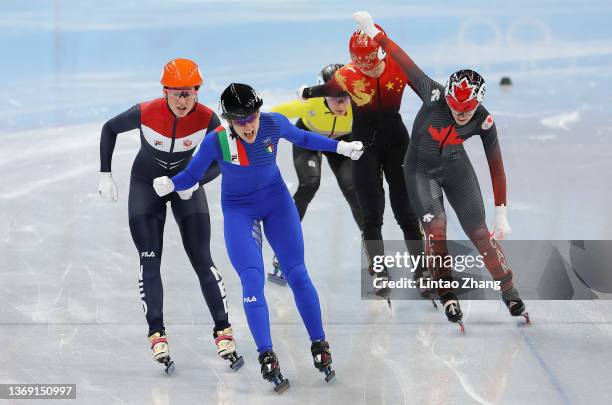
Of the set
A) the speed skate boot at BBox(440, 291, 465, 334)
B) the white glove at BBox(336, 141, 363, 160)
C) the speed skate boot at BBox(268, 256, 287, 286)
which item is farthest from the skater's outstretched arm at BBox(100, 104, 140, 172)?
the speed skate boot at BBox(440, 291, 465, 334)

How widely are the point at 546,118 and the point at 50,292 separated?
22.0 feet

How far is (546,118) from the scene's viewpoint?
11812 millimetres

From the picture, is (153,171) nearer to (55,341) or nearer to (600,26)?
(55,341)

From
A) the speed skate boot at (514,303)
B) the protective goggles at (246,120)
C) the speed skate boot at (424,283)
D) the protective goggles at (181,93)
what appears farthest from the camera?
the speed skate boot at (424,283)

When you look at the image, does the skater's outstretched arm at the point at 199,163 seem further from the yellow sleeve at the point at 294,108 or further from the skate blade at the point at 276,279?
the skate blade at the point at 276,279

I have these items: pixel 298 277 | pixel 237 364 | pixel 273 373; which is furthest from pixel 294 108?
pixel 273 373

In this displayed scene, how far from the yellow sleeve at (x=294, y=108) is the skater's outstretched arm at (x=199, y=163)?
5.33 ft

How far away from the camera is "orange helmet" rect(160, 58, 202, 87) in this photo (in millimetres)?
5863

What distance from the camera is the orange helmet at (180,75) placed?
19.2ft

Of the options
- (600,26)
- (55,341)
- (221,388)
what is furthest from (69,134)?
(600,26)

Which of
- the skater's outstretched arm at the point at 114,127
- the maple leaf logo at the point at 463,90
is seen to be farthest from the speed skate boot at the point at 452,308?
the skater's outstretched arm at the point at 114,127

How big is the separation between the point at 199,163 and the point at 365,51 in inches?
57.9

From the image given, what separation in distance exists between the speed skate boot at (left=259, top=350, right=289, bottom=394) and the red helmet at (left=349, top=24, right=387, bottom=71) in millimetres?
2052

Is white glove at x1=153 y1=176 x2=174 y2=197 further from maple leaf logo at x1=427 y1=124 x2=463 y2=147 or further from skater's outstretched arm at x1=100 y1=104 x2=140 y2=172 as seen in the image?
maple leaf logo at x1=427 y1=124 x2=463 y2=147
